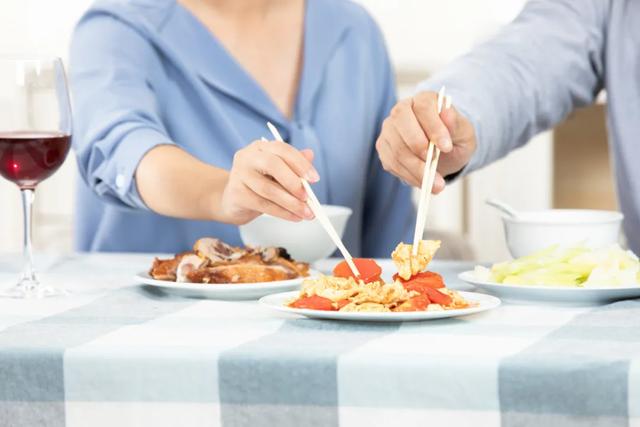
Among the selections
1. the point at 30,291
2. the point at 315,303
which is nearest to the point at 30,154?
the point at 30,291

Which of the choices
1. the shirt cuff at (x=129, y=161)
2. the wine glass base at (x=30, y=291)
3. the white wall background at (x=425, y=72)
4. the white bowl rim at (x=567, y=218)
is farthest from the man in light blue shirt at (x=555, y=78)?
the white wall background at (x=425, y=72)

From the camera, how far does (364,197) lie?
→ 2051 millimetres

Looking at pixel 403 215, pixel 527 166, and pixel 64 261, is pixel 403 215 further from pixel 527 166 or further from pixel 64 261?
pixel 527 166

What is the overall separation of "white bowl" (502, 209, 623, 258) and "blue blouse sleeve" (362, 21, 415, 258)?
72 centimetres

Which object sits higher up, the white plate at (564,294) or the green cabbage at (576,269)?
the green cabbage at (576,269)

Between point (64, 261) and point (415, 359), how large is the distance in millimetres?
824

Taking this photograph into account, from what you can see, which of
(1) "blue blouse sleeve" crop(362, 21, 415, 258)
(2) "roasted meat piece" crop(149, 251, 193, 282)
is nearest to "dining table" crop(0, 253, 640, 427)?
(2) "roasted meat piece" crop(149, 251, 193, 282)

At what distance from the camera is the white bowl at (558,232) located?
1.25 metres

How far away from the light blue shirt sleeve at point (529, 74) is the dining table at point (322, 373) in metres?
0.62

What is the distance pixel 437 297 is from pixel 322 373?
0.21 m

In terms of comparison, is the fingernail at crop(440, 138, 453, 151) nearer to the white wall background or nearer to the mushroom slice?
the mushroom slice

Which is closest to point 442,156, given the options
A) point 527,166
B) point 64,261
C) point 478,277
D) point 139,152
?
point 478,277

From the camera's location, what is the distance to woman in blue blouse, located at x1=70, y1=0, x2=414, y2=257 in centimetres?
177

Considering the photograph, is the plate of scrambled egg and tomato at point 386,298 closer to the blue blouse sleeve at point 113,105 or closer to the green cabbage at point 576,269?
the green cabbage at point 576,269
